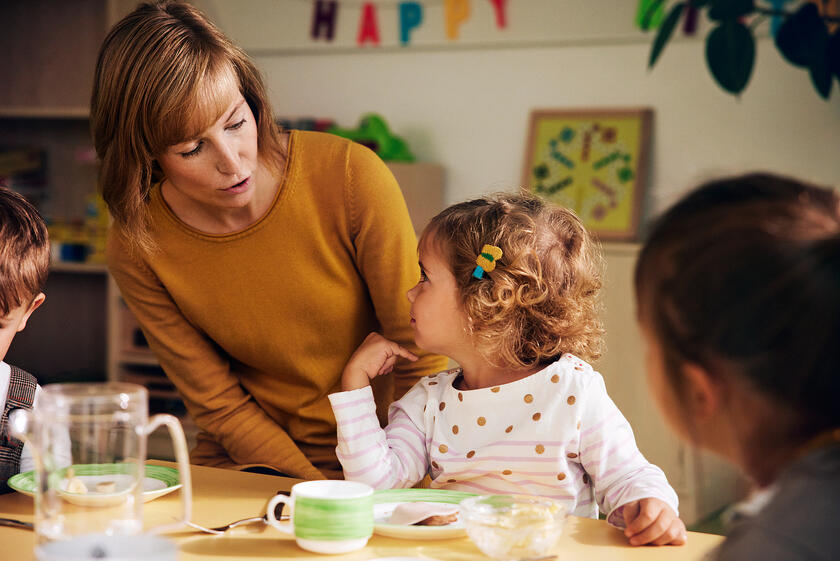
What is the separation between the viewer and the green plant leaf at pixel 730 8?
1.82 m

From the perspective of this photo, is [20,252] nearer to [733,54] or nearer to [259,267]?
[259,267]

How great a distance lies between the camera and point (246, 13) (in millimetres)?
3137

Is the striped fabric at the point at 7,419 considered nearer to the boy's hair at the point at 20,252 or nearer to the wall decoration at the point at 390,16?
the boy's hair at the point at 20,252

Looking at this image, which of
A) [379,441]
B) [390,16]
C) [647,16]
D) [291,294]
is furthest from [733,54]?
[390,16]

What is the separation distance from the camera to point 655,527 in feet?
2.98

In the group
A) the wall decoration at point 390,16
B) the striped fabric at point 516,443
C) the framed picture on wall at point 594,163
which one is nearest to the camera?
the striped fabric at point 516,443

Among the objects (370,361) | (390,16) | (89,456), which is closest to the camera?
(89,456)

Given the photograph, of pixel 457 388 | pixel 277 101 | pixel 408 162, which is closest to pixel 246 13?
pixel 277 101

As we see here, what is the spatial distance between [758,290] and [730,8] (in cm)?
145

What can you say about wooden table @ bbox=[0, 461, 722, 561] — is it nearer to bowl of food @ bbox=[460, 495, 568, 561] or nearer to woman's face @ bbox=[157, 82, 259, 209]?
bowl of food @ bbox=[460, 495, 568, 561]

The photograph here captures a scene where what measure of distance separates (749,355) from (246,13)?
2.87 m

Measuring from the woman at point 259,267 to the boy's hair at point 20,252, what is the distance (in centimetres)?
14

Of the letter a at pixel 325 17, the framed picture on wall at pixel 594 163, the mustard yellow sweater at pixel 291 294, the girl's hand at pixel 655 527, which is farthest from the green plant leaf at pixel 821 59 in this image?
the letter a at pixel 325 17

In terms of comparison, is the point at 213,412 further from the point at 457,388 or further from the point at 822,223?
the point at 822,223
